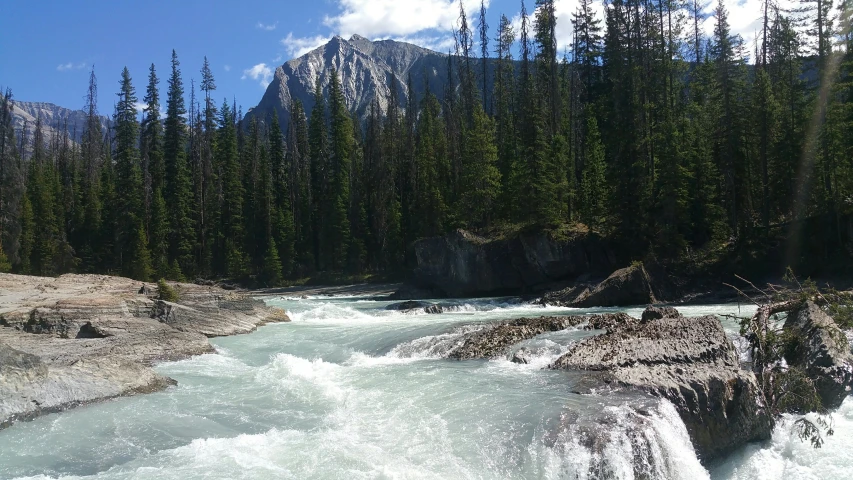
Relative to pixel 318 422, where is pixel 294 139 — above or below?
above

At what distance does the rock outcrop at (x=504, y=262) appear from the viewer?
34.4 m

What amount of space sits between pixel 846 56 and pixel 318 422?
3221 centimetres

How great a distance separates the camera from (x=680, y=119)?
3547cm

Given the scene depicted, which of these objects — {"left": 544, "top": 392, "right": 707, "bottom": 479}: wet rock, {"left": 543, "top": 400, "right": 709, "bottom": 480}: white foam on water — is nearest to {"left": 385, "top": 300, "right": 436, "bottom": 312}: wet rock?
{"left": 544, "top": 392, "right": 707, "bottom": 479}: wet rock

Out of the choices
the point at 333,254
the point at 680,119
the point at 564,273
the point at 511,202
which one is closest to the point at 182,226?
the point at 333,254

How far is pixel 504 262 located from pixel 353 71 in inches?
6337

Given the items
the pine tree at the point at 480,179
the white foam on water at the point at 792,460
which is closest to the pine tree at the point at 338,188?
the pine tree at the point at 480,179

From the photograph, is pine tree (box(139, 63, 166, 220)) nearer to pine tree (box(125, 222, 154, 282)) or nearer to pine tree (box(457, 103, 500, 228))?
pine tree (box(125, 222, 154, 282))

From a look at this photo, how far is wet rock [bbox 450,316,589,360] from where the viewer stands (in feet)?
52.6

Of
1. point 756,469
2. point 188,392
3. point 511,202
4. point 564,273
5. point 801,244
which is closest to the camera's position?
point 756,469

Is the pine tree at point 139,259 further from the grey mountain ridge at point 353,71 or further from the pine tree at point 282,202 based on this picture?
the grey mountain ridge at point 353,71

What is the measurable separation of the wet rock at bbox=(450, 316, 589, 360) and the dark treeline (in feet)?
54.3

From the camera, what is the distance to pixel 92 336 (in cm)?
1748

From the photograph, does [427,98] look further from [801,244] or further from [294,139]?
[801,244]
